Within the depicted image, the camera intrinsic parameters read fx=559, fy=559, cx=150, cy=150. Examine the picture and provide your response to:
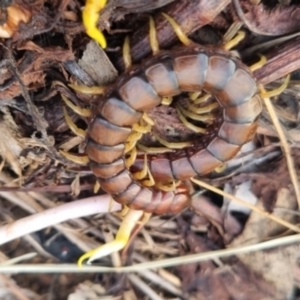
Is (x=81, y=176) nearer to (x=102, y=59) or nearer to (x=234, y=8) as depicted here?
(x=102, y=59)

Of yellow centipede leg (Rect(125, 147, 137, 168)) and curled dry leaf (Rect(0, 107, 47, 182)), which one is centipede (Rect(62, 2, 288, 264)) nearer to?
yellow centipede leg (Rect(125, 147, 137, 168))

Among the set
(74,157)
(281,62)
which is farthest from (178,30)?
(74,157)

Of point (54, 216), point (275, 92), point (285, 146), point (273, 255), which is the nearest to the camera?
point (275, 92)

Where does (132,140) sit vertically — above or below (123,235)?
above

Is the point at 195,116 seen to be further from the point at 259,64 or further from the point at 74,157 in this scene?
the point at 74,157

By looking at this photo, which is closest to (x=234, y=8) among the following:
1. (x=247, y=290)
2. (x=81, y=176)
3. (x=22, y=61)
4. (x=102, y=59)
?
(x=102, y=59)

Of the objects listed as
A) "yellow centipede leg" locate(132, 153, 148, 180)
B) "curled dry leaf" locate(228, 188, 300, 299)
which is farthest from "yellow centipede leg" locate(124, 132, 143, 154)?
"curled dry leaf" locate(228, 188, 300, 299)

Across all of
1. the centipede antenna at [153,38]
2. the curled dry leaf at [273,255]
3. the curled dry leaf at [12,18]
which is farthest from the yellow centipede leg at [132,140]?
the curled dry leaf at [273,255]
